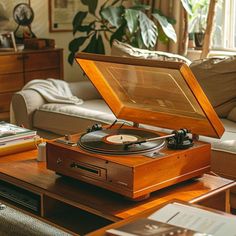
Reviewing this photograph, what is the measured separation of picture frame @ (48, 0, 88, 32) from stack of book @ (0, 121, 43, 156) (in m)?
3.38

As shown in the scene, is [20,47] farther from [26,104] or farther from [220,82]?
[220,82]

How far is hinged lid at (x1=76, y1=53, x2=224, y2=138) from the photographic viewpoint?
76.9 inches

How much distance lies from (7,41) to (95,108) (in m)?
1.83

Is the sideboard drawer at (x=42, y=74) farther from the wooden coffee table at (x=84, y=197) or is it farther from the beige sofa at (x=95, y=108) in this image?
the wooden coffee table at (x=84, y=197)

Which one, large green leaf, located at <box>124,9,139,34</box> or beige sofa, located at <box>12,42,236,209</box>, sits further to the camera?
large green leaf, located at <box>124,9,139,34</box>

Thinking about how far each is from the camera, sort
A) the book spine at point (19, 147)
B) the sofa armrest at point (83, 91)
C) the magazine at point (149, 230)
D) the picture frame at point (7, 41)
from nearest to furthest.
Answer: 1. the magazine at point (149, 230)
2. the book spine at point (19, 147)
3. the sofa armrest at point (83, 91)
4. the picture frame at point (7, 41)

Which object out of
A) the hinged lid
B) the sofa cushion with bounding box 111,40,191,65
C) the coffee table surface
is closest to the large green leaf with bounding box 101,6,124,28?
the sofa cushion with bounding box 111,40,191,65

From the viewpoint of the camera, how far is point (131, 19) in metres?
4.91

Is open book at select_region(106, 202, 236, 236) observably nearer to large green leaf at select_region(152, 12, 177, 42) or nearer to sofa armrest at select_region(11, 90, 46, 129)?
sofa armrest at select_region(11, 90, 46, 129)

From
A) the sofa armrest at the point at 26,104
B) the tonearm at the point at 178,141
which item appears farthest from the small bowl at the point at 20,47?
the tonearm at the point at 178,141

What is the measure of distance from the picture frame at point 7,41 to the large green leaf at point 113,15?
98 cm

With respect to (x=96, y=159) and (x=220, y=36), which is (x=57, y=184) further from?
(x=220, y=36)

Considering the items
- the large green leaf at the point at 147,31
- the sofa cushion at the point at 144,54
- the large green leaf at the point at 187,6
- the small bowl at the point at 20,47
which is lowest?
the small bowl at the point at 20,47

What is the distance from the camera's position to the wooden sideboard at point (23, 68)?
5.27m
